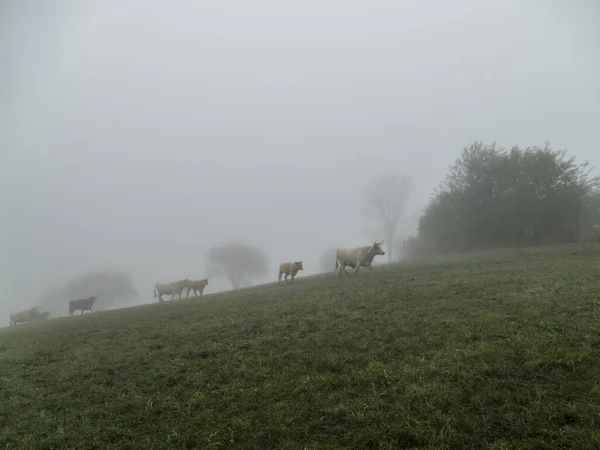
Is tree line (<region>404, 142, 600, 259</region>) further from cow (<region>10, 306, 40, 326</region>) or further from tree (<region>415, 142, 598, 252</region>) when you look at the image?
cow (<region>10, 306, 40, 326</region>)

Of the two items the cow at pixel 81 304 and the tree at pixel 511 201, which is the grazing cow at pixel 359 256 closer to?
the tree at pixel 511 201

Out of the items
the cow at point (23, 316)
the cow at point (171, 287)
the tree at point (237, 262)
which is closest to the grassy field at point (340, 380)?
the cow at point (171, 287)

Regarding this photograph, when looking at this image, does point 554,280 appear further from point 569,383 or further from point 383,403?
point 383,403

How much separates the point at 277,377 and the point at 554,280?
45.1ft

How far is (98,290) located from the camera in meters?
88.4

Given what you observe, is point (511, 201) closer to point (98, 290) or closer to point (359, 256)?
point (359, 256)

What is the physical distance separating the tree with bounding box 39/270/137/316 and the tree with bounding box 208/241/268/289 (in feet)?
70.3

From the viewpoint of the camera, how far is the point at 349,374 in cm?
895

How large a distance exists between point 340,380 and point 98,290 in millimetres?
94222

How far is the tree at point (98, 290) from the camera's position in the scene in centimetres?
8844

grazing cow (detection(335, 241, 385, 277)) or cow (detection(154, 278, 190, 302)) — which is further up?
grazing cow (detection(335, 241, 385, 277))

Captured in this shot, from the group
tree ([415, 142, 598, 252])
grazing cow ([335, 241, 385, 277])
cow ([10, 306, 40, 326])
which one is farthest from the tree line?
cow ([10, 306, 40, 326])

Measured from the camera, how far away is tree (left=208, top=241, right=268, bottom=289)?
294 feet

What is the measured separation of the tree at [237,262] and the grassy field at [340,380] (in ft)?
244
